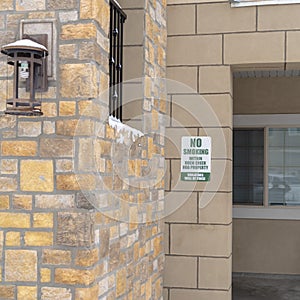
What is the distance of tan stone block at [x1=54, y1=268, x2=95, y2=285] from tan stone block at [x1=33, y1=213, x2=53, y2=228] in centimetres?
24

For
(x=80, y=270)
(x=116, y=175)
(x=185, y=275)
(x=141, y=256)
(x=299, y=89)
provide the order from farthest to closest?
(x=299, y=89) < (x=185, y=275) < (x=141, y=256) < (x=116, y=175) < (x=80, y=270)

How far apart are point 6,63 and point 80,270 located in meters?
1.17

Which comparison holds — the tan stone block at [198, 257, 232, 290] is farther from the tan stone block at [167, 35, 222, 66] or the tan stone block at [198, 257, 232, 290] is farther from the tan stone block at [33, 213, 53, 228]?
the tan stone block at [33, 213, 53, 228]

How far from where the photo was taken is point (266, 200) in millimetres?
7297

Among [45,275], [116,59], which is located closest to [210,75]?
[116,59]

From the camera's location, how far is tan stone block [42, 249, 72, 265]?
289cm

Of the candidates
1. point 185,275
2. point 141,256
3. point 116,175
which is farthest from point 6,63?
point 185,275

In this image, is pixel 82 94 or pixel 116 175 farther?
pixel 116 175

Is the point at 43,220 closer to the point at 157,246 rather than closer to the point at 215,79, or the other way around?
the point at 157,246

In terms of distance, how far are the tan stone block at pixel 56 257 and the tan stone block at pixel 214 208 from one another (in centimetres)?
184

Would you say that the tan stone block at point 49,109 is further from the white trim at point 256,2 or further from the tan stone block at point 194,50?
the white trim at point 256,2

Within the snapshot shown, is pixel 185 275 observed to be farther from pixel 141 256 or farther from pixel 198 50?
pixel 198 50

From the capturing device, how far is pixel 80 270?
9.40 ft

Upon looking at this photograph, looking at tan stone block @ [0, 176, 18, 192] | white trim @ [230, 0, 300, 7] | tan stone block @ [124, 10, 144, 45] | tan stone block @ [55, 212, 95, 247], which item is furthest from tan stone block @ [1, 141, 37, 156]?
white trim @ [230, 0, 300, 7]
